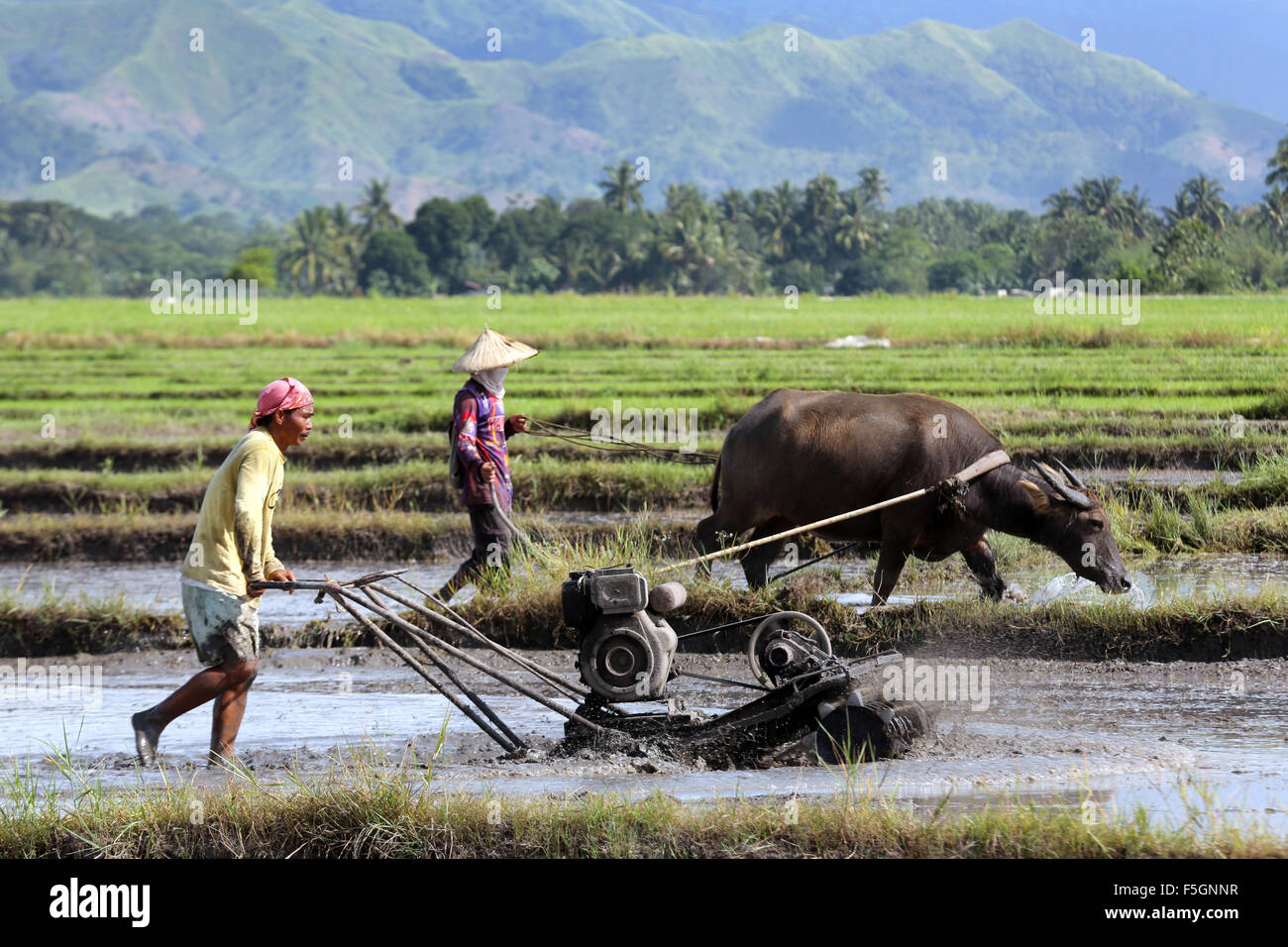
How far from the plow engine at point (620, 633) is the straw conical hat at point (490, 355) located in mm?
2367

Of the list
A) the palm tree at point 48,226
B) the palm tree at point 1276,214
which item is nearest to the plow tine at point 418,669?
the palm tree at point 1276,214

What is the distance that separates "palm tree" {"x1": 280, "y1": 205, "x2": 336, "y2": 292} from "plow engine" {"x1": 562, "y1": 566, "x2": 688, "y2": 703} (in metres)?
101

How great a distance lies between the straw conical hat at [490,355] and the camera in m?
7.61

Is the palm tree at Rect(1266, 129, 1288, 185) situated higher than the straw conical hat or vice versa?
the palm tree at Rect(1266, 129, 1288, 185)

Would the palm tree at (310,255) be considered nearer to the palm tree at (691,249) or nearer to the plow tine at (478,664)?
the palm tree at (691,249)

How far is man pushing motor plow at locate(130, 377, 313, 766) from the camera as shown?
212 inches

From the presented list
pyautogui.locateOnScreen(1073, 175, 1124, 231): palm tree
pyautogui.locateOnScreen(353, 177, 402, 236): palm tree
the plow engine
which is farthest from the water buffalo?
pyautogui.locateOnScreen(353, 177, 402, 236): palm tree

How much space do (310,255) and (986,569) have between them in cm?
10178

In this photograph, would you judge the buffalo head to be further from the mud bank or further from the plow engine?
the plow engine

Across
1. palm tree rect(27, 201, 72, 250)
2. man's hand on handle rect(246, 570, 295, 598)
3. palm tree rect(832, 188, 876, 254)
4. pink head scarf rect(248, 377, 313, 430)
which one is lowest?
man's hand on handle rect(246, 570, 295, 598)

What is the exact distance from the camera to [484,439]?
780cm

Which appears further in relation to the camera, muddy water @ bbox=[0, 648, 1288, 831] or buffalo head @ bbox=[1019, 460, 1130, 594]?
buffalo head @ bbox=[1019, 460, 1130, 594]
